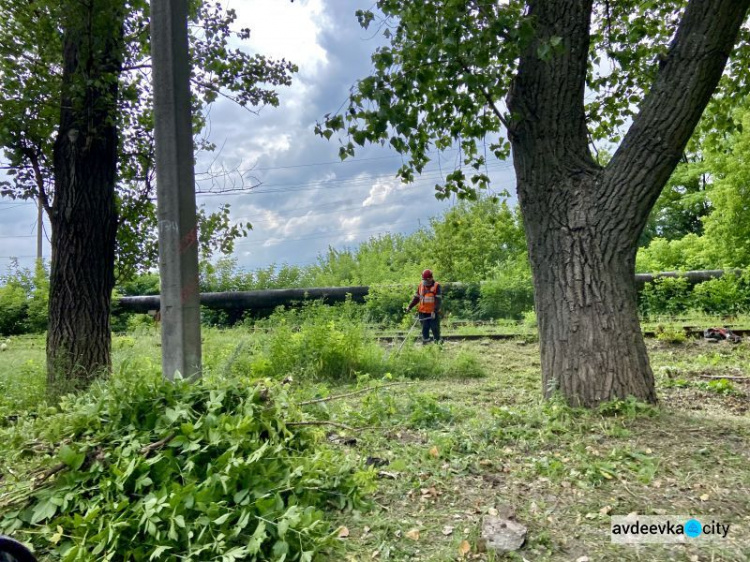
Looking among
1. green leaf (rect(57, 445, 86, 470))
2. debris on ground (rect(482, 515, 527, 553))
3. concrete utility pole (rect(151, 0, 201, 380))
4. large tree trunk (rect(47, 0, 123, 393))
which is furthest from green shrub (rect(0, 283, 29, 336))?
debris on ground (rect(482, 515, 527, 553))

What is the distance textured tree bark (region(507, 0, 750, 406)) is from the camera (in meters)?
4.47

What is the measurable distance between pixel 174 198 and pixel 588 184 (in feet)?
Result: 11.9

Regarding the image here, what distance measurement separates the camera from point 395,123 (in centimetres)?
476

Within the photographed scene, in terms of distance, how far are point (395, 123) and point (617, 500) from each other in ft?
11.4

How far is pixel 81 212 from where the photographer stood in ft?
20.1

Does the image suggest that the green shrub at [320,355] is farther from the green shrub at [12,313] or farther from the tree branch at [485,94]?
the green shrub at [12,313]

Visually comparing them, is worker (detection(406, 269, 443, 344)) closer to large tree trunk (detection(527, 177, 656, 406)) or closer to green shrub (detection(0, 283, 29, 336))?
large tree trunk (detection(527, 177, 656, 406))

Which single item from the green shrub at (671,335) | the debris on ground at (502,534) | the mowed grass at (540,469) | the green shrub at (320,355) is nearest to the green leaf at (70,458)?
the mowed grass at (540,469)

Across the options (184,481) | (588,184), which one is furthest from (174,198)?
(588,184)

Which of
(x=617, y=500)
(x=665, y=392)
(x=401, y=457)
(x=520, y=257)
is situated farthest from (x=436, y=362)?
(x=520, y=257)

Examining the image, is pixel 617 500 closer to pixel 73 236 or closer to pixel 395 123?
pixel 395 123

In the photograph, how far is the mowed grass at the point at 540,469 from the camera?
9.32ft

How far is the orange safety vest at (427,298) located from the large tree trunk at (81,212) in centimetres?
796

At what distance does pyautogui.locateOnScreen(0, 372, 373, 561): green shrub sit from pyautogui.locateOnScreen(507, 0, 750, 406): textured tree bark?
2.49 meters
